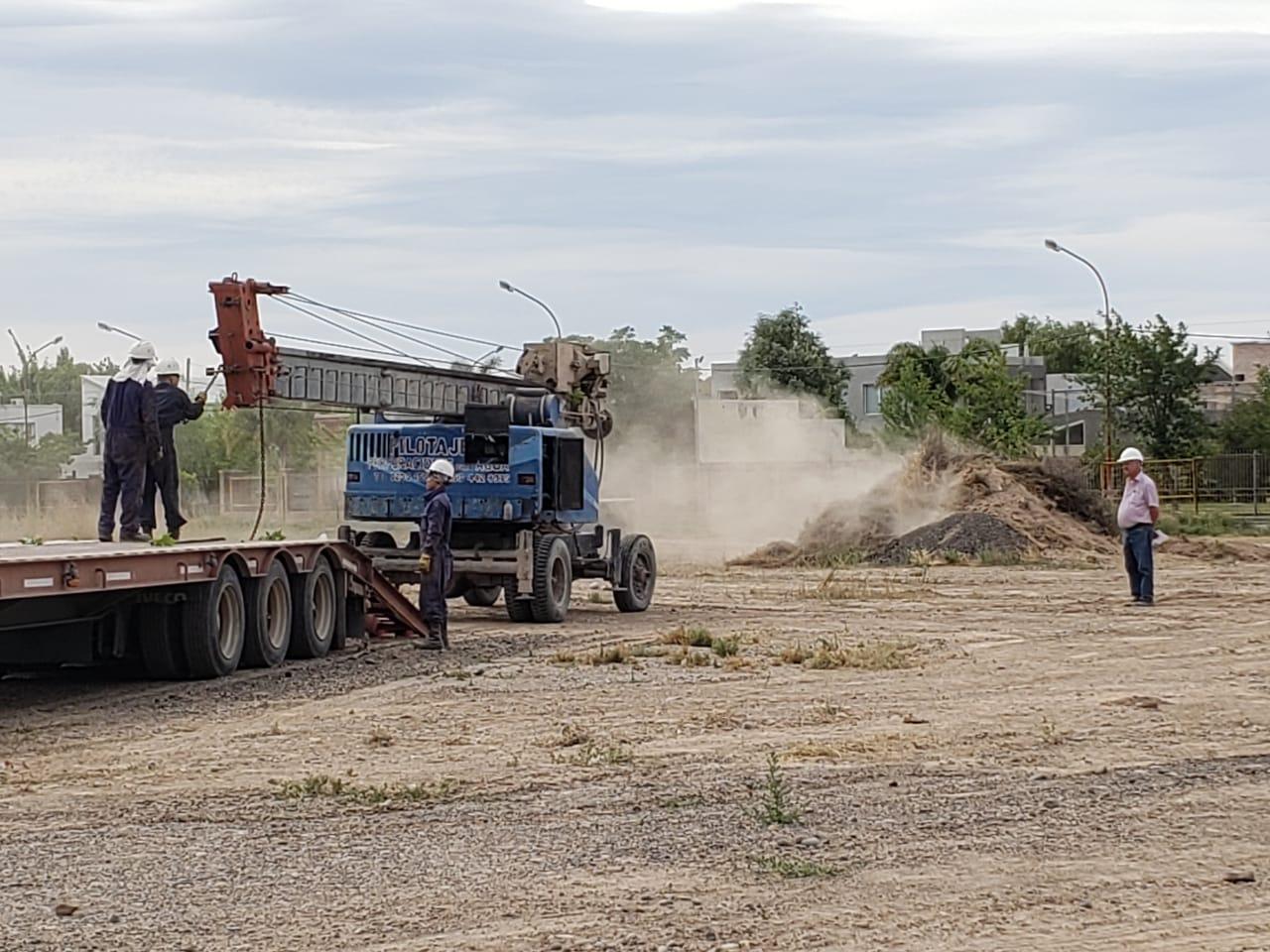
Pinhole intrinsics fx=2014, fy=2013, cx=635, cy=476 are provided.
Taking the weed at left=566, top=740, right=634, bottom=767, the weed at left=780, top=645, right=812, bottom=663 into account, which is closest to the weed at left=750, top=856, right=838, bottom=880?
the weed at left=566, top=740, right=634, bottom=767

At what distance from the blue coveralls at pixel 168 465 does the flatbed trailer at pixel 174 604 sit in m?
1.42

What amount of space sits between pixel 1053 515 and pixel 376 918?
33.8 meters

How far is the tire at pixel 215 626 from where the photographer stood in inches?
639

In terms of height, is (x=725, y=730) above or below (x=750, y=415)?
below

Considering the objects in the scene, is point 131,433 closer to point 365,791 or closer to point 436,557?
point 436,557

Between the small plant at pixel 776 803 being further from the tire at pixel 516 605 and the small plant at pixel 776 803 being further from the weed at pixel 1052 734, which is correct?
the tire at pixel 516 605

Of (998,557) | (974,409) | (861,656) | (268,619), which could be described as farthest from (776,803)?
(974,409)

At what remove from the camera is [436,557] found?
1938 centimetres

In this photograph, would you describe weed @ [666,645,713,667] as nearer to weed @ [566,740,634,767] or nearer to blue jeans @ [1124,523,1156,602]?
weed @ [566,740,634,767]

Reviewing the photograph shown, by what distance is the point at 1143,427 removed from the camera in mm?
74875

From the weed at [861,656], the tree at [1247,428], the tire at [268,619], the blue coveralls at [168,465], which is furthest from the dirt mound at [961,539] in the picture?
the tree at [1247,428]

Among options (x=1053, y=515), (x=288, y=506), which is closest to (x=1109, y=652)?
(x=1053, y=515)

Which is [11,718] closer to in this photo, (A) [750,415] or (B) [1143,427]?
(A) [750,415]

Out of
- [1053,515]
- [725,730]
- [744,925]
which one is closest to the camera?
[744,925]
